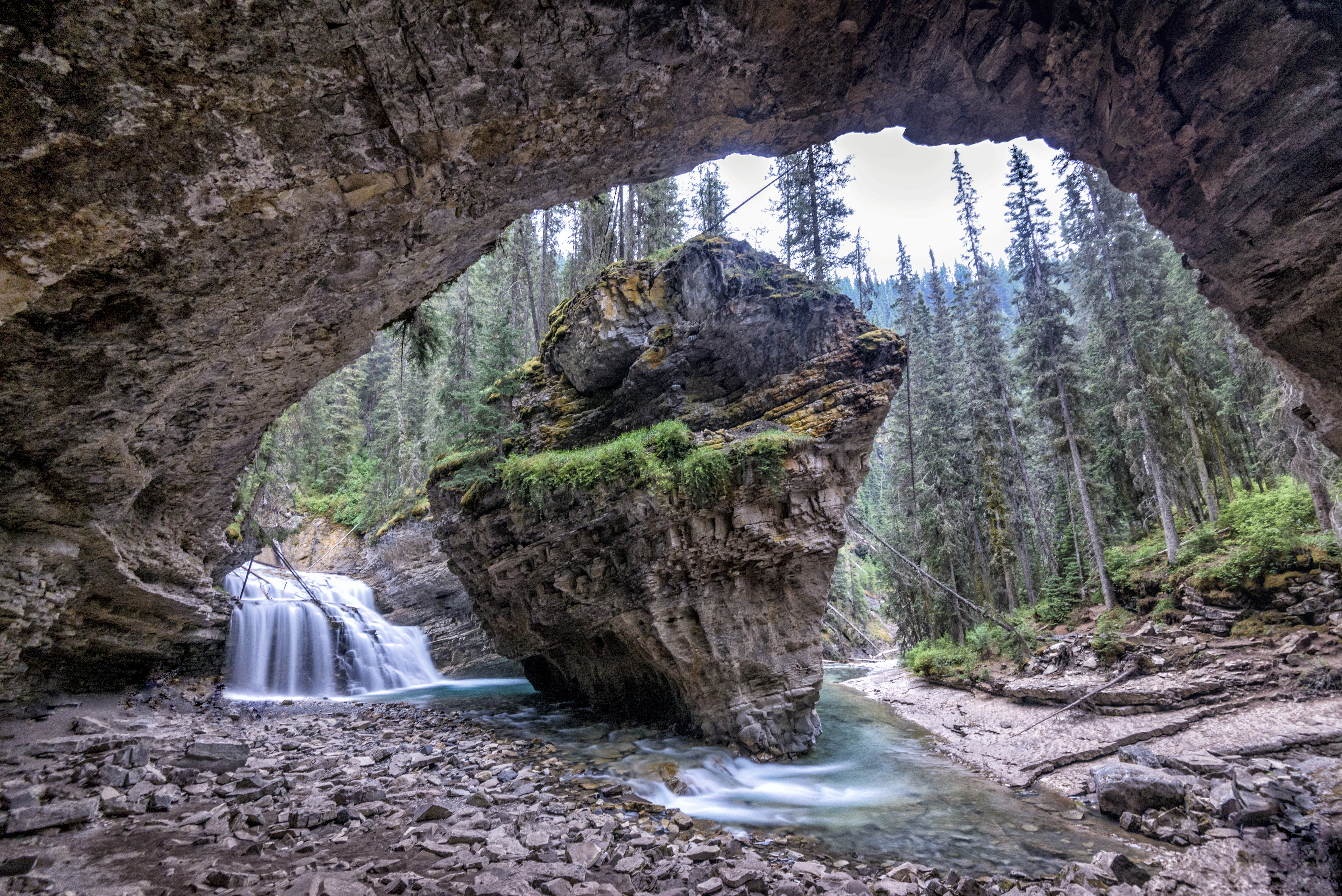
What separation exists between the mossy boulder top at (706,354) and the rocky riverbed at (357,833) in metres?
7.60

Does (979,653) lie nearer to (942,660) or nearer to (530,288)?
(942,660)

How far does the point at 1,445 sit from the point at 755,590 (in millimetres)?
10965

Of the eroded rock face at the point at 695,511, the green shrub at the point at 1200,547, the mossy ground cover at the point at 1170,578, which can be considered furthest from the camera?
the green shrub at the point at 1200,547

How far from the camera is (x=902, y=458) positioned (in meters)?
30.8

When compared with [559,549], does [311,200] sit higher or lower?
higher

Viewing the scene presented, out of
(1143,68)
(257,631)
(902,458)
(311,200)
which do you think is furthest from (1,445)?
(902,458)

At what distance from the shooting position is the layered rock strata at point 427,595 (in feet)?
72.5

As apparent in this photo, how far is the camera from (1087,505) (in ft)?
59.4

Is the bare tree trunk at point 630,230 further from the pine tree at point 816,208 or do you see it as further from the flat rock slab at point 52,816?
the flat rock slab at point 52,816

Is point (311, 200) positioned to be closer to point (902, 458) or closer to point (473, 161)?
point (473, 161)

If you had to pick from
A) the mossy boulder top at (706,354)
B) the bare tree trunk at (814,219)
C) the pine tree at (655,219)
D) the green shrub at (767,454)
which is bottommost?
the green shrub at (767,454)

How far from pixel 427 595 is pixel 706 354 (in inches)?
693

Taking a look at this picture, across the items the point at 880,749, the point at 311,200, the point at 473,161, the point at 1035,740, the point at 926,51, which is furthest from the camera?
the point at 880,749

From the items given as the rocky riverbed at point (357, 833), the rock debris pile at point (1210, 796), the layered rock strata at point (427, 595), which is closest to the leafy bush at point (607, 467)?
the rocky riverbed at point (357, 833)
